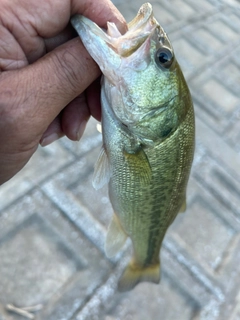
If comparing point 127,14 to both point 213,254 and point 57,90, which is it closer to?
point 213,254

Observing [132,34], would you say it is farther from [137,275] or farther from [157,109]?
[137,275]

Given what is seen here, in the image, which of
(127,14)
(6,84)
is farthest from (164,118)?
(127,14)

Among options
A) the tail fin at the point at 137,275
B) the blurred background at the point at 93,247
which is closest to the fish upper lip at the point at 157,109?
the tail fin at the point at 137,275

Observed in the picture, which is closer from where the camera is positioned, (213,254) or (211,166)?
Result: (213,254)

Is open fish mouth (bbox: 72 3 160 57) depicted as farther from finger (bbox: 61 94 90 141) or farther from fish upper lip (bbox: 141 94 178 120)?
Answer: finger (bbox: 61 94 90 141)

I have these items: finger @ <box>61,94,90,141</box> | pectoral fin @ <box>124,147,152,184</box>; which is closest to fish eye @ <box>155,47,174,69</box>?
pectoral fin @ <box>124,147,152,184</box>

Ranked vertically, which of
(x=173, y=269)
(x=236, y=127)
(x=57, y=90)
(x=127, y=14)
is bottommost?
(x=236, y=127)
